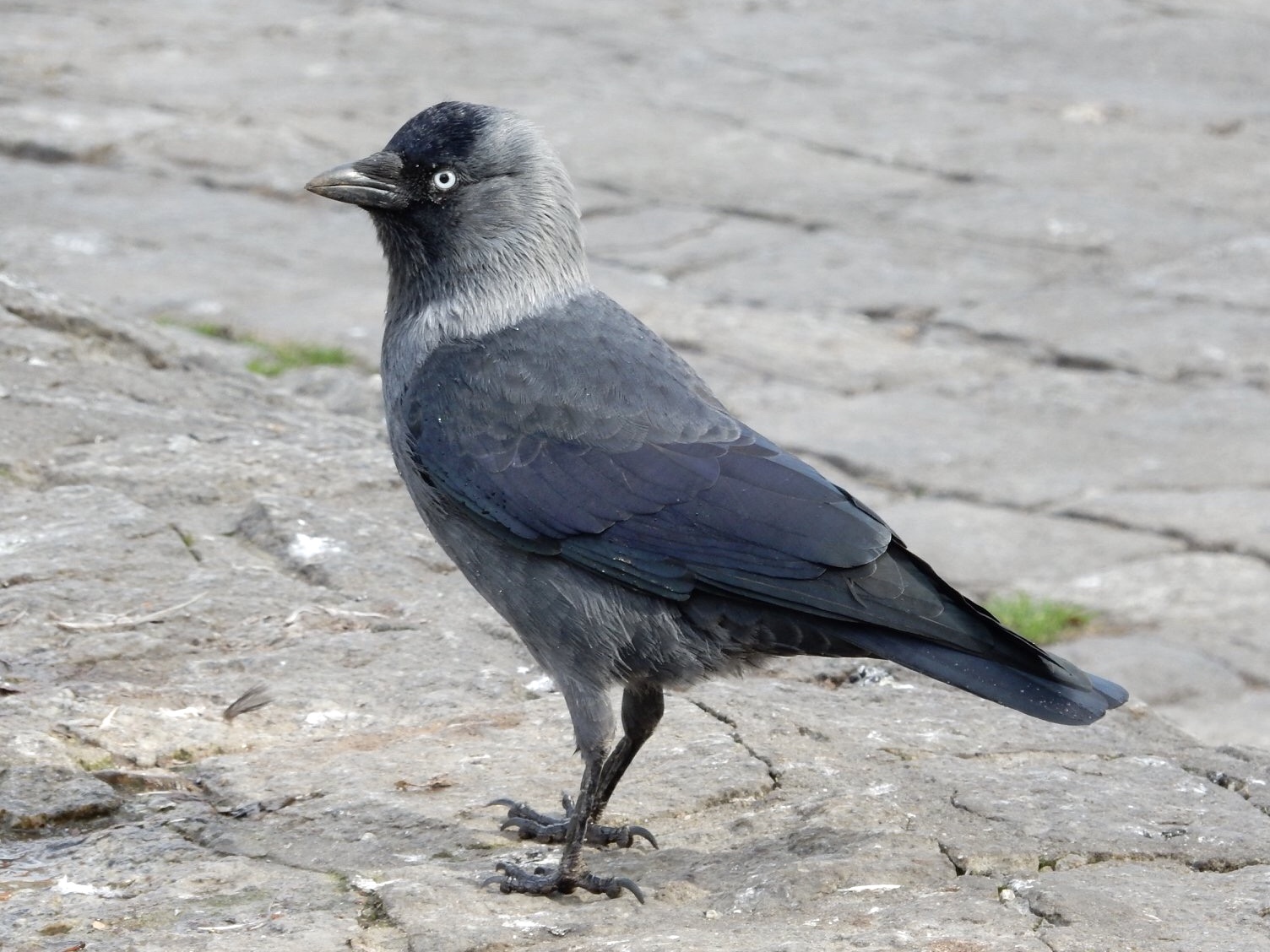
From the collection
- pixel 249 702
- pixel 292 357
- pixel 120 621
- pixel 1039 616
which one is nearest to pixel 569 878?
pixel 249 702

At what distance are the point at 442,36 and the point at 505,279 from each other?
7.92 m

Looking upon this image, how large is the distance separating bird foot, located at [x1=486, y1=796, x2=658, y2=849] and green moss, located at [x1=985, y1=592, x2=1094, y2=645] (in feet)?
7.51

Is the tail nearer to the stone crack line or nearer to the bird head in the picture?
the stone crack line

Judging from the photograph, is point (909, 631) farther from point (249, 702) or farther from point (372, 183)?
point (372, 183)

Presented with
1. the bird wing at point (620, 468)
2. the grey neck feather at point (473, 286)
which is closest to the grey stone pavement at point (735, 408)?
the bird wing at point (620, 468)

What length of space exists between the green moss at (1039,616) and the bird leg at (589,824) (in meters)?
2.18

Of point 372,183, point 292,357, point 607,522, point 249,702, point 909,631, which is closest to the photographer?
point 909,631

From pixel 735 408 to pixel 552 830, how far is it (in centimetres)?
345

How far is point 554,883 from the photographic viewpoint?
3104mm

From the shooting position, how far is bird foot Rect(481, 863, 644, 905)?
3.05 m

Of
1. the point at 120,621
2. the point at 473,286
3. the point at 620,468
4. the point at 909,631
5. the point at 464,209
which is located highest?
the point at 464,209

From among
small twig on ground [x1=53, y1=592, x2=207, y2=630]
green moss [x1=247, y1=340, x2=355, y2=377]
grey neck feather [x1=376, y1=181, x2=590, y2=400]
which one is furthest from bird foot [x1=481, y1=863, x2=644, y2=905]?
green moss [x1=247, y1=340, x2=355, y2=377]

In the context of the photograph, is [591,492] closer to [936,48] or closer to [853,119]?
[853,119]

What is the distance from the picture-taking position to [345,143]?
9.15 m
